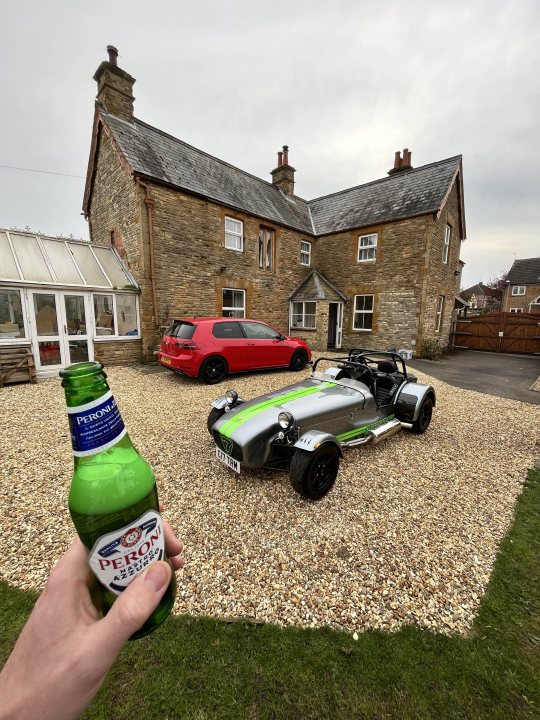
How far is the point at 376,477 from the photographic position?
3.63 m

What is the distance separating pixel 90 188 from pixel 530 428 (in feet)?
57.8

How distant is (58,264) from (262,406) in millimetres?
9327

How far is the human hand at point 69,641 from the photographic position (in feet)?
2.47

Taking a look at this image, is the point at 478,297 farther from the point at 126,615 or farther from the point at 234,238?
the point at 126,615

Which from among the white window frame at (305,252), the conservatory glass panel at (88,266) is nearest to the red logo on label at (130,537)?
the conservatory glass panel at (88,266)

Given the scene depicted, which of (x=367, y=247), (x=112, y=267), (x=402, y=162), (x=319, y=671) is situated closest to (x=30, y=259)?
(x=112, y=267)

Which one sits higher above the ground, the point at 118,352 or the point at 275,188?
the point at 275,188

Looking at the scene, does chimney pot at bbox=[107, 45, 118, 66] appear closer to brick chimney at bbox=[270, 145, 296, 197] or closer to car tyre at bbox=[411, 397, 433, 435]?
brick chimney at bbox=[270, 145, 296, 197]

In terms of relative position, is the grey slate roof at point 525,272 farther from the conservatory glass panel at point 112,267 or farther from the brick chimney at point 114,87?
the conservatory glass panel at point 112,267

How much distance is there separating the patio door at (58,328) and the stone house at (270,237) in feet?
5.88

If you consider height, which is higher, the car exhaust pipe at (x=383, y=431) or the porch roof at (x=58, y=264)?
the porch roof at (x=58, y=264)

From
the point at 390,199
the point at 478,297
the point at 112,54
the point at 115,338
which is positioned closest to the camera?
the point at 115,338

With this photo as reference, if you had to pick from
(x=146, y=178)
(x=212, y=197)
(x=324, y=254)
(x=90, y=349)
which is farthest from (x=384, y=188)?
(x=90, y=349)

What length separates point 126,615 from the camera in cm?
86
